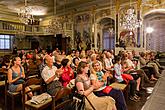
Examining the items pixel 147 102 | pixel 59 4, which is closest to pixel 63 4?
pixel 59 4

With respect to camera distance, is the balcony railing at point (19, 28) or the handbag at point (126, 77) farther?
the balcony railing at point (19, 28)

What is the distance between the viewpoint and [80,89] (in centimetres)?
276

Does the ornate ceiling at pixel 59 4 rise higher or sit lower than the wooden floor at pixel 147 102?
higher

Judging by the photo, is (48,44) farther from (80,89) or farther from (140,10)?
(80,89)

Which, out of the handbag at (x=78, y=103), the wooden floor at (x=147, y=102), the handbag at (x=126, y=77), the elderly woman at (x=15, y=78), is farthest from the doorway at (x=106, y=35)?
the handbag at (x=78, y=103)

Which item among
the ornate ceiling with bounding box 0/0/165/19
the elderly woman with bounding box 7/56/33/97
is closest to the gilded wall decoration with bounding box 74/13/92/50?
the ornate ceiling with bounding box 0/0/165/19

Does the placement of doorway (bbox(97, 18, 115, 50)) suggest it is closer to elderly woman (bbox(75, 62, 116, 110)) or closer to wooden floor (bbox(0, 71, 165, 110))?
wooden floor (bbox(0, 71, 165, 110))

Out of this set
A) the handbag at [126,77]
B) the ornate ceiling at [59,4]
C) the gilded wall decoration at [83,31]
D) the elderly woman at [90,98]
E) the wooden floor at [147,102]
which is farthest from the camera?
the gilded wall decoration at [83,31]

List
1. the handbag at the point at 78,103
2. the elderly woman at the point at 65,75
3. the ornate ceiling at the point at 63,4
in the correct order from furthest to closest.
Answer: the ornate ceiling at the point at 63,4 < the elderly woman at the point at 65,75 < the handbag at the point at 78,103

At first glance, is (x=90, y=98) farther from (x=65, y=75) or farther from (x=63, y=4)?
(x=63, y=4)

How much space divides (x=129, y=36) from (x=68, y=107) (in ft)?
29.8

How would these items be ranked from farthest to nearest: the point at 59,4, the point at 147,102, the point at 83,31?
the point at 83,31 < the point at 59,4 < the point at 147,102

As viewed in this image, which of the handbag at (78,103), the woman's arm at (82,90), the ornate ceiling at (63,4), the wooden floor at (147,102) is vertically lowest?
the wooden floor at (147,102)

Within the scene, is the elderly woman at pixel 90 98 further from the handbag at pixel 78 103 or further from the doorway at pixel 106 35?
the doorway at pixel 106 35
